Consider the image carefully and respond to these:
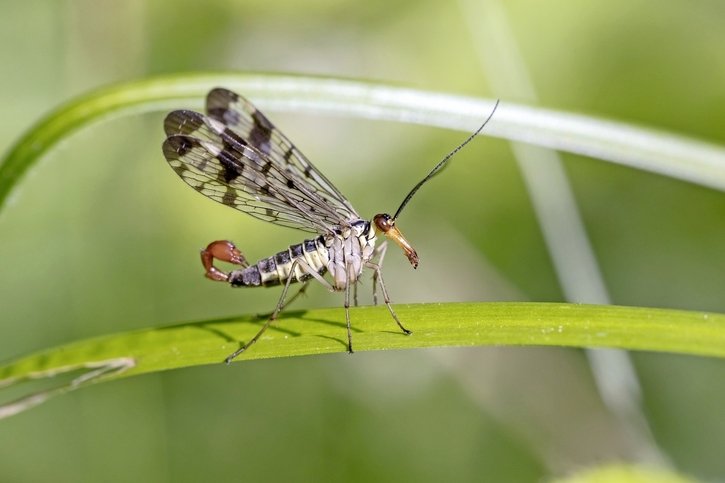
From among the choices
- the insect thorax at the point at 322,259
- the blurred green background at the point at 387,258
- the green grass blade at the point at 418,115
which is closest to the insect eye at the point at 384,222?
the insect thorax at the point at 322,259

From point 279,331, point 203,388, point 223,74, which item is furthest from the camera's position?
point 203,388

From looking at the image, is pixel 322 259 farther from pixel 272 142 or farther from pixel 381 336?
pixel 381 336

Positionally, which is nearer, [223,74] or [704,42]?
[223,74]

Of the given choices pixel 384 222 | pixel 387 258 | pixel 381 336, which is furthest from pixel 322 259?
pixel 387 258

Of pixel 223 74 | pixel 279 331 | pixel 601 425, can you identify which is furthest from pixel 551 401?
pixel 223 74

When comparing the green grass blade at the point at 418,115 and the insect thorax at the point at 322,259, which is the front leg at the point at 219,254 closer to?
the insect thorax at the point at 322,259

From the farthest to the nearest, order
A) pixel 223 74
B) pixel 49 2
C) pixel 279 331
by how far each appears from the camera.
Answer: pixel 49 2 < pixel 223 74 < pixel 279 331

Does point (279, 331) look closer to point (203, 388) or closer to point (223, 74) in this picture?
point (223, 74)
